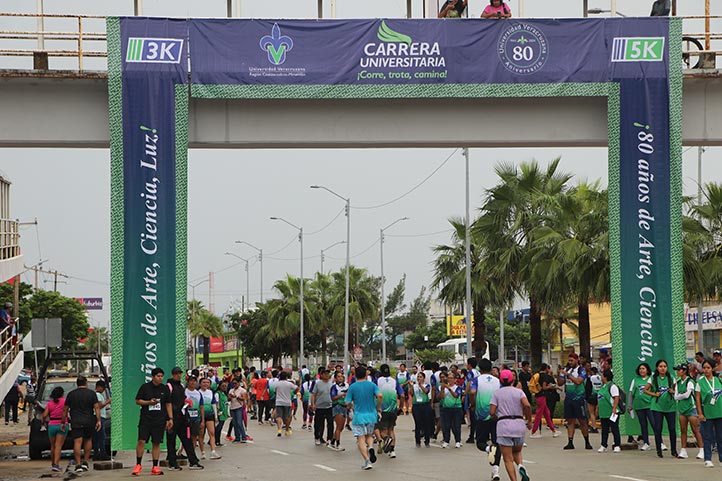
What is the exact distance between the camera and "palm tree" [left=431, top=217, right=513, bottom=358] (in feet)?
139

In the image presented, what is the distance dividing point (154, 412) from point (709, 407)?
9.17 m

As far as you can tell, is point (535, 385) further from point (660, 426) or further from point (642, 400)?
point (660, 426)

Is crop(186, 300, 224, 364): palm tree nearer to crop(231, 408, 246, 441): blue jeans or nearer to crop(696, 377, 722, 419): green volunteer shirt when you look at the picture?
crop(231, 408, 246, 441): blue jeans

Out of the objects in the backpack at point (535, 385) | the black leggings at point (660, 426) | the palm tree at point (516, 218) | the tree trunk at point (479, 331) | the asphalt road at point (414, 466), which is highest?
the palm tree at point (516, 218)

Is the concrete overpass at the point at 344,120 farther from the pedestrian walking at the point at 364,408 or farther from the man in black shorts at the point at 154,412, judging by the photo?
the man in black shorts at the point at 154,412

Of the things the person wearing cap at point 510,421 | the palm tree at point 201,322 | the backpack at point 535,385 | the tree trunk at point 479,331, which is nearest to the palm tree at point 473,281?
the tree trunk at point 479,331

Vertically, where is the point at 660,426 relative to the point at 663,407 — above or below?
below

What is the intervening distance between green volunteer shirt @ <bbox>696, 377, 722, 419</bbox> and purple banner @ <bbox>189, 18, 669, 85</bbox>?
24.1ft

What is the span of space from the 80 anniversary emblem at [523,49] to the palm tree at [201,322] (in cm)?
10993

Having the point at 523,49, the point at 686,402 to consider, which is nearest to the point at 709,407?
the point at 686,402

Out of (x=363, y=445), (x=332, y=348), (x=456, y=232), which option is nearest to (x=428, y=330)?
(x=332, y=348)

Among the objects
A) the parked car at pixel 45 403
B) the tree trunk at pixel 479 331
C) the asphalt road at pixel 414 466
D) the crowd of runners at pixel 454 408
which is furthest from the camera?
the tree trunk at pixel 479 331

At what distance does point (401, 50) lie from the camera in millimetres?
23031

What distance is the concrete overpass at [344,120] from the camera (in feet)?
75.0
